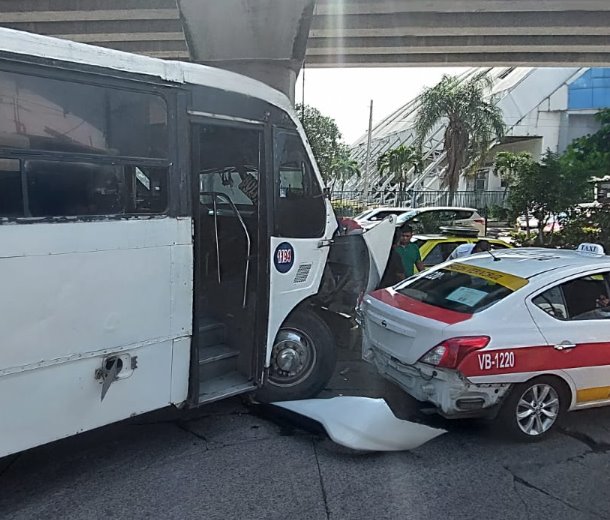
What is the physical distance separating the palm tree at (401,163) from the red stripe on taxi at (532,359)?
104 feet

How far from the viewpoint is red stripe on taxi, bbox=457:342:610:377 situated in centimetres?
429

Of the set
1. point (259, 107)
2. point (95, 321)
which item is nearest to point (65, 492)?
point (95, 321)

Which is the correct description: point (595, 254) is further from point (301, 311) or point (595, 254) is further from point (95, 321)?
point (95, 321)

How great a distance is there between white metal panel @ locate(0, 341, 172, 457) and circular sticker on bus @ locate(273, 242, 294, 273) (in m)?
1.22

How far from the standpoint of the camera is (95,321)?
144 inches

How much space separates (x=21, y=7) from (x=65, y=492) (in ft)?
47.8

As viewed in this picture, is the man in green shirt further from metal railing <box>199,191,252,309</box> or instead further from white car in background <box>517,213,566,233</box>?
white car in background <box>517,213,566,233</box>

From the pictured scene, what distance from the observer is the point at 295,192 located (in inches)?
199

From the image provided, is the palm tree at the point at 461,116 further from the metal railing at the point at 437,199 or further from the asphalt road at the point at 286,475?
the asphalt road at the point at 286,475

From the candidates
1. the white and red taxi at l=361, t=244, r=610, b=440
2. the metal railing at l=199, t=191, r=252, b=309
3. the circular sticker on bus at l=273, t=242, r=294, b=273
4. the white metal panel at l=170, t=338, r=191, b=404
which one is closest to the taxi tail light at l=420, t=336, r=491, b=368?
the white and red taxi at l=361, t=244, r=610, b=440

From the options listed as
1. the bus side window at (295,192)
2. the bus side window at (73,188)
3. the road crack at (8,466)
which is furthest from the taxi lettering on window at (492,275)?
the road crack at (8,466)

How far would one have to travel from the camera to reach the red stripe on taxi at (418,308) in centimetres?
455

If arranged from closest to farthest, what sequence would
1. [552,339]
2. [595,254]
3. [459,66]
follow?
[552,339] → [595,254] → [459,66]

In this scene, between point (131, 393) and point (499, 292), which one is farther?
point (499, 292)
